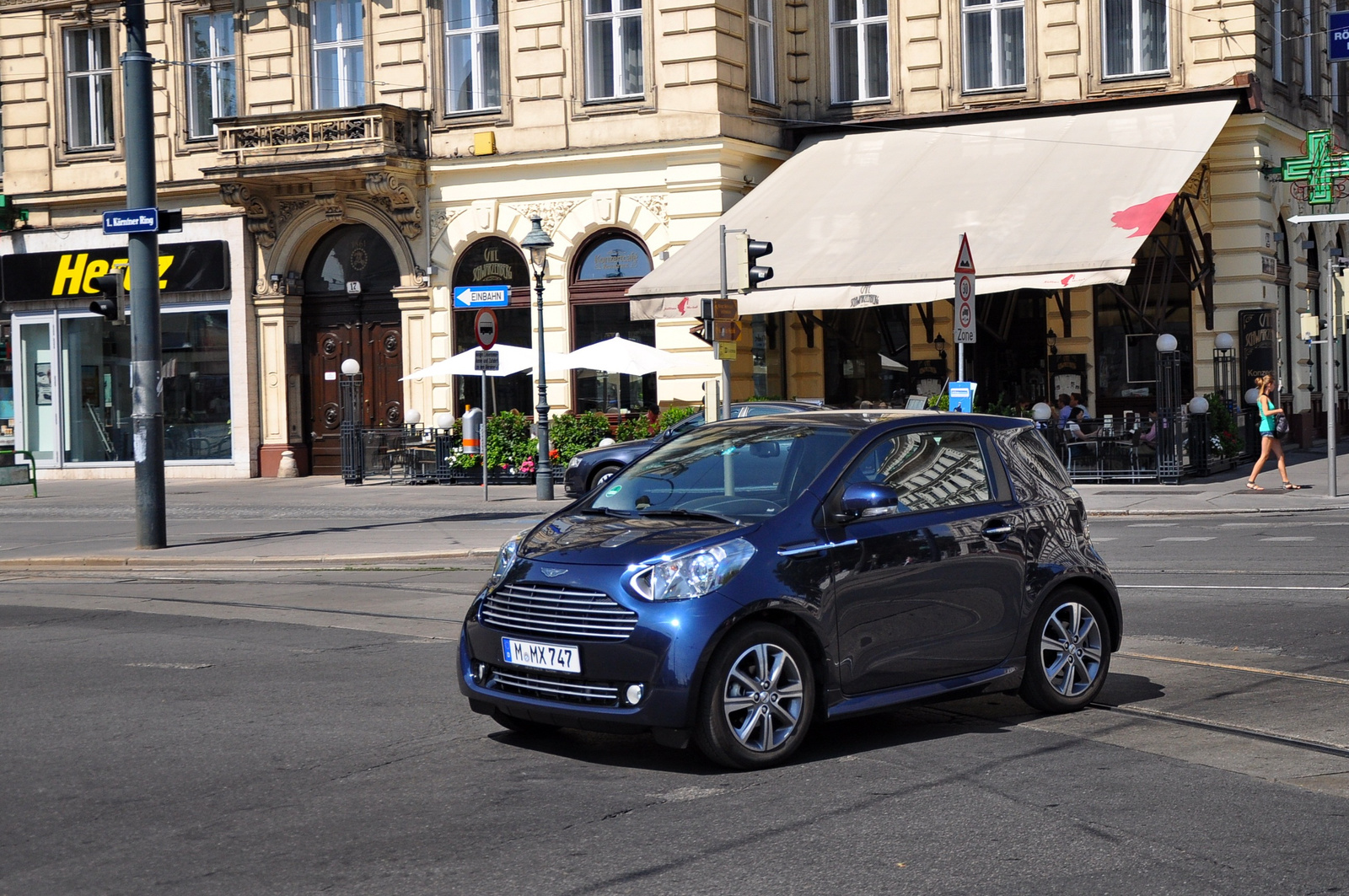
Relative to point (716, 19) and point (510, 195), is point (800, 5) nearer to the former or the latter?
point (716, 19)

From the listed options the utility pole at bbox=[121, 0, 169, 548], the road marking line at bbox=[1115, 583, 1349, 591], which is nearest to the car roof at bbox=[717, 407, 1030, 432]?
the road marking line at bbox=[1115, 583, 1349, 591]

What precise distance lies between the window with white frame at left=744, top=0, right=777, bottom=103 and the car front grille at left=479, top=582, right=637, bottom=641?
24.1m

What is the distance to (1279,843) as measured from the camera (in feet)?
18.7

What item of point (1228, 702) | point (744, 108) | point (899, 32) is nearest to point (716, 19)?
point (744, 108)

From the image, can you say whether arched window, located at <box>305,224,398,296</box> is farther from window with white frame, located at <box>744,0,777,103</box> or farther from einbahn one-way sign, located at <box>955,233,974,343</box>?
einbahn one-way sign, located at <box>955,233,974,343</box>

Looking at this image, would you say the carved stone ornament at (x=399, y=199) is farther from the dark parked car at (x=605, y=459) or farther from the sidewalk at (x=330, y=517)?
the dark parked car at (x=605, y=459)

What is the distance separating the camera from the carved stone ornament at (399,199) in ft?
A: 99.9

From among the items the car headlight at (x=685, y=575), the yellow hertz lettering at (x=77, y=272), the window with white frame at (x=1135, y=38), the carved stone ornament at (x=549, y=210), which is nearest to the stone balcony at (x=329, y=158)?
the carved stone ornament at (x=549, y=210)

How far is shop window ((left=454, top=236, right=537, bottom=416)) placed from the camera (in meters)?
30.7

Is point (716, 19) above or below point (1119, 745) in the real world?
above

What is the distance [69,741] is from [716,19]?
2327cm

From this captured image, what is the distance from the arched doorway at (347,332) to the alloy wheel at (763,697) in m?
25.7

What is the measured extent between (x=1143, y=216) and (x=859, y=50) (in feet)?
30.3

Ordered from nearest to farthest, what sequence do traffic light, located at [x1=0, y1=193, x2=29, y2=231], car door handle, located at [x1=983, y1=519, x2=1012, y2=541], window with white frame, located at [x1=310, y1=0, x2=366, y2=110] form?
car door handle, located at [x1=983, y1=519, x2=1012, y2=541] → window with white frame, located at [x1=310, y1=0, x2=366, y2=110] → traffic light, located at [x1=0, y1=193, x2=29, y2=231]
